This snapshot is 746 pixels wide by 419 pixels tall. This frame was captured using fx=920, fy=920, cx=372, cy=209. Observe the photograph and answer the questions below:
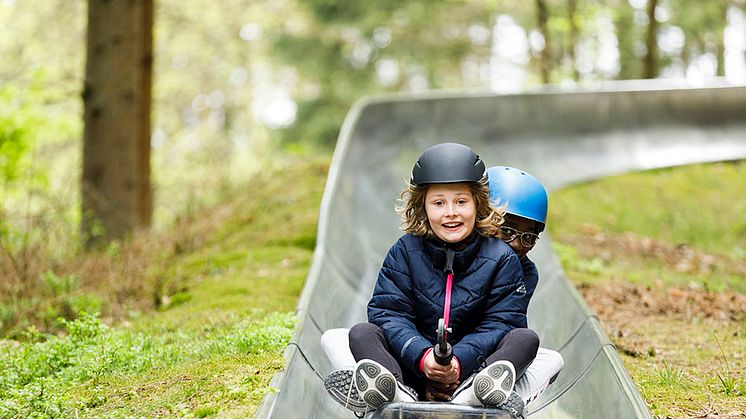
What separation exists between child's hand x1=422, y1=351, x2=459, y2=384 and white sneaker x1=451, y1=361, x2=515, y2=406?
17 centimetres

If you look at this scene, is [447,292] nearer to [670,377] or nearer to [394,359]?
[394,359]

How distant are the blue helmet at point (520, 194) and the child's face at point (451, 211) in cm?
88

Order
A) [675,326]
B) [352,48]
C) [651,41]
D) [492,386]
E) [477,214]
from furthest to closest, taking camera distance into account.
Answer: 1. [352,48]
2. [651,41]
3. [675,326]
4. [477,214]
5. [492,386]

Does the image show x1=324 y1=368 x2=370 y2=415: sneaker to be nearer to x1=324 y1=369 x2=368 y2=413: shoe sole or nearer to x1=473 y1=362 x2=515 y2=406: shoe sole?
x1=324 y1=369 x2=368 y2=413: shoe sole

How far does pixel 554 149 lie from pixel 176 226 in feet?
13.9

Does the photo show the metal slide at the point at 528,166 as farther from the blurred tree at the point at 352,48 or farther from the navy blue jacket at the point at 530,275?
the blurred tree at the point at 352,48

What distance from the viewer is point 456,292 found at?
3842 mm

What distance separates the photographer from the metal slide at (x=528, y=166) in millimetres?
3801

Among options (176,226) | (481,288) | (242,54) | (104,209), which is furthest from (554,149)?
(242,54)

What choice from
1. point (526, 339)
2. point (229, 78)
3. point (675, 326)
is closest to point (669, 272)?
point (675, 326)

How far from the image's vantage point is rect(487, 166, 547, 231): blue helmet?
483 centimetres

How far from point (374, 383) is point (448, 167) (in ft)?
3.28

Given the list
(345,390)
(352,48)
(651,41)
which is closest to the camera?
(345,390)

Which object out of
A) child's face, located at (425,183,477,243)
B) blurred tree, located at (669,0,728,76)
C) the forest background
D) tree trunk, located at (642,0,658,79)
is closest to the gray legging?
child's face, located at (425,183,477,243)
